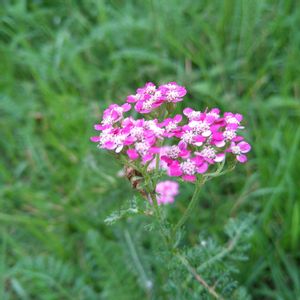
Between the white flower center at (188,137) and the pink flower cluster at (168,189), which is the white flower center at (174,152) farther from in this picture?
the pink flower cluster at (168,189)

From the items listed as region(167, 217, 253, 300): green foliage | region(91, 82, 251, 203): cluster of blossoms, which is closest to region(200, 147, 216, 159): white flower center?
region(91, 82, 251, 203): cluster of blossoms

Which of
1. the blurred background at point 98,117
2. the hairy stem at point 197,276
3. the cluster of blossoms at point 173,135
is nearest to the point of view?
the cluster of blossoms at point 173,135

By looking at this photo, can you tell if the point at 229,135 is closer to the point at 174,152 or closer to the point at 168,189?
the point at 174,152

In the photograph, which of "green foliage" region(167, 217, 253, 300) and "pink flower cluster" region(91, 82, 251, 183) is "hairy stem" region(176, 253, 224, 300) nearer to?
"green foliage" region(167, 217, 253, 300)

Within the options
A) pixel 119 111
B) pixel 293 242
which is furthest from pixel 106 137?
pixel 293 242

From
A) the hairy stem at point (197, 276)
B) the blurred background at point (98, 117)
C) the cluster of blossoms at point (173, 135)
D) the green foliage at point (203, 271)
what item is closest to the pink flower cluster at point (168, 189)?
the blurred background at point (98, 117)

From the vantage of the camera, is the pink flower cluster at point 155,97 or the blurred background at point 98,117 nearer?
the pink flower cluster at point 155,97

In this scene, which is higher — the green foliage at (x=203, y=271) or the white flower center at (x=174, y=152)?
the white flower center at (x=174, y=152)

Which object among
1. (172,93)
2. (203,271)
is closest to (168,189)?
(203,271)
